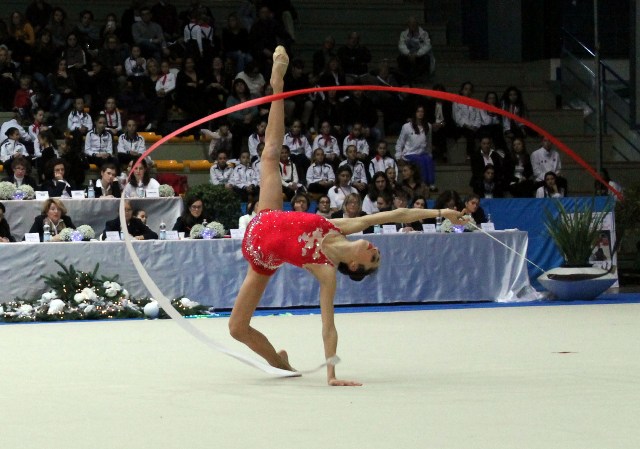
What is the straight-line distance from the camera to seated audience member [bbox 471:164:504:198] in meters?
14.6

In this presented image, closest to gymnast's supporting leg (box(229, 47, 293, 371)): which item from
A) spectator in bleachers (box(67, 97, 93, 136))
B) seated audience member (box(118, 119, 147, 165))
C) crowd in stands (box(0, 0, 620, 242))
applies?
crowd in stands (box(0, 0, 620, 242))

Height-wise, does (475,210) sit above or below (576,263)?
above

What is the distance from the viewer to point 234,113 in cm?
1570

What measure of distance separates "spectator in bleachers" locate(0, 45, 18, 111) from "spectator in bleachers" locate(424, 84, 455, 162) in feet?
18.8

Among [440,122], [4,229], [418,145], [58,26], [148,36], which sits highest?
[58,26]

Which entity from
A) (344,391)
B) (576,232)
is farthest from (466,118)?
(344,391)

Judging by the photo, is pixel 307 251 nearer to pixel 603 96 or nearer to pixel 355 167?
pixel 355 167

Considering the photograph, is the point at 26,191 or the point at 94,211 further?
the point at 94,211

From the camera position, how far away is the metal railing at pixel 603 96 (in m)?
17.4

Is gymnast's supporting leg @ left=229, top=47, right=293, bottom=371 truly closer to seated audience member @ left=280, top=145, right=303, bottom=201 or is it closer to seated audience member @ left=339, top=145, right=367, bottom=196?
seated audience member @ left=280, top=145, right=303, bottom=201

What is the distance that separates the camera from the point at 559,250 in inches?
494

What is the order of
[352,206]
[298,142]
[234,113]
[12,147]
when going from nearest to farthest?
[352,206] < [12,147] < [298,142] < [234,113]

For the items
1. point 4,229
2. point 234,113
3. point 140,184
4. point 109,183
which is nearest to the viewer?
point 4,229

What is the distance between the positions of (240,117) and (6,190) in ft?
15.2
